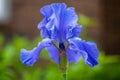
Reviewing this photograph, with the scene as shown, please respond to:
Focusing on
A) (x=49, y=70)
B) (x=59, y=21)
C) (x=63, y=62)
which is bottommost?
(x=49, y=70)

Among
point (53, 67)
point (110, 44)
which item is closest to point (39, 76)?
point (53, 67)

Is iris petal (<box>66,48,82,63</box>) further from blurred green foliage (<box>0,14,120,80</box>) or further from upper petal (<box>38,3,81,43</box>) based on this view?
blurred green foliage (<box>0,14,120,80</box>)

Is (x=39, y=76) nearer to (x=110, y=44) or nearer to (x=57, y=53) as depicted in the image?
(x=57, y=53)

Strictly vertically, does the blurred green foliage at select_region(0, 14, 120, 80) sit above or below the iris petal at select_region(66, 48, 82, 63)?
below

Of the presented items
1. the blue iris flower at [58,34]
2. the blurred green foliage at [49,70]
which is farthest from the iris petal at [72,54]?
the blurred green foliage at [49,70]

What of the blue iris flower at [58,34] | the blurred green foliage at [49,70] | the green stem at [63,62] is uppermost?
the blue iris flower at [58,34]

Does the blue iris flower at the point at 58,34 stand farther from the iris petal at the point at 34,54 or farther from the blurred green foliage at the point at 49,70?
the blurred green foliage at the point at 49,70

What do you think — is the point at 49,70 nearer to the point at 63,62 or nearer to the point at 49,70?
the point at 49,70

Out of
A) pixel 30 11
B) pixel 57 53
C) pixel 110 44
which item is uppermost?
pixel 57 53

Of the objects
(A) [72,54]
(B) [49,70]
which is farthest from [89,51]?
(B) [49,70]

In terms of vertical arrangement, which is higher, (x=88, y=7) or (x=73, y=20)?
(x=73, y=20)

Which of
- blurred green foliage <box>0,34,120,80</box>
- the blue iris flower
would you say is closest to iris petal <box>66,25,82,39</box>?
the blue iris flower
